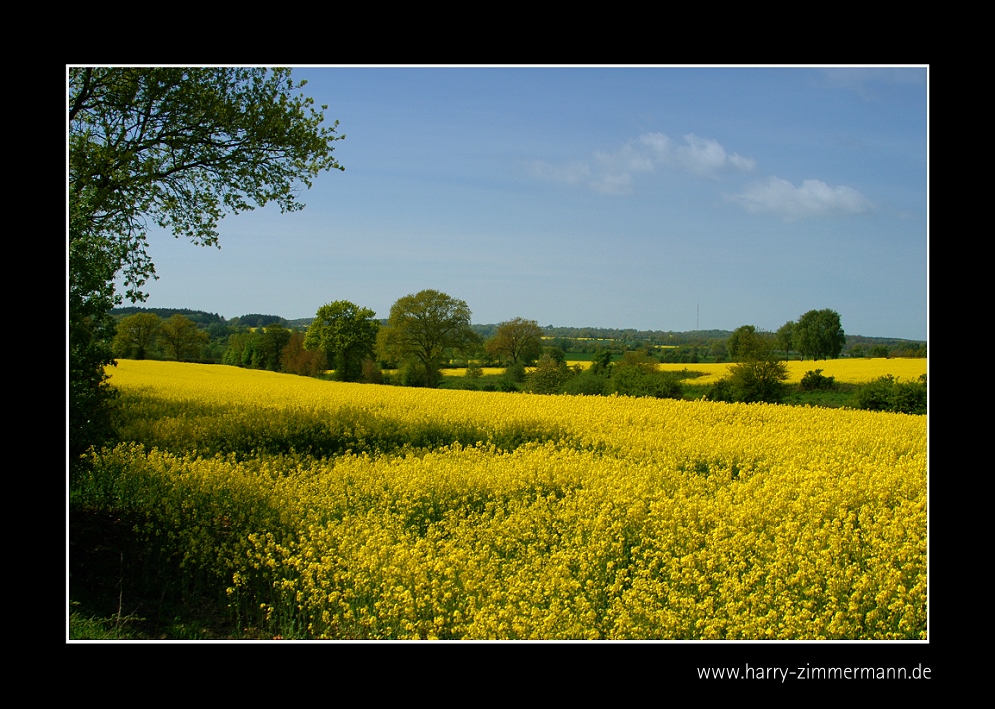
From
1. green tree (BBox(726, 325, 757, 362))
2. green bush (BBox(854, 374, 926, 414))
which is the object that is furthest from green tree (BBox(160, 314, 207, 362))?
green bush (BBox(854, 374, 926, 414))

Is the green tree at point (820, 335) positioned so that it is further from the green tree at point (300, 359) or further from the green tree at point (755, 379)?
the green tree at point (300, 359)

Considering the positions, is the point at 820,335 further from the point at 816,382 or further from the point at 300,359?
the point at 300,359

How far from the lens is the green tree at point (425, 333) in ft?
18.7

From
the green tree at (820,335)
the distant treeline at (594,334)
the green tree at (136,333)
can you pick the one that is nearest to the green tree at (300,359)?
the distant treeline at (594,334)

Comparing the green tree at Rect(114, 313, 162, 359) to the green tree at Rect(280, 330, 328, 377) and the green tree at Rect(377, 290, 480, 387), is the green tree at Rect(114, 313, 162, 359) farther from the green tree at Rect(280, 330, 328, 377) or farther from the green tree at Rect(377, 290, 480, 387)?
the green tree at Rect(377, 290, 480, 387)

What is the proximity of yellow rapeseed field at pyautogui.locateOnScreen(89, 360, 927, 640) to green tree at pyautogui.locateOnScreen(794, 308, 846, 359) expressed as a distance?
2.89ft

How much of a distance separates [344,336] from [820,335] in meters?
4.38

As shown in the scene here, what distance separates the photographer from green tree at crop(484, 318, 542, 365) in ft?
20.1

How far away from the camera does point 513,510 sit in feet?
17.0

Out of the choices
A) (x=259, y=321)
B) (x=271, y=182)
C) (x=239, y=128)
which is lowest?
(x=259, y=321)
